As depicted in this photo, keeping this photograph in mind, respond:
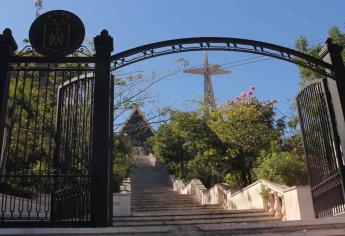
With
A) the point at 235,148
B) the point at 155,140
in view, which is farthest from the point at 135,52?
the point at 155,140

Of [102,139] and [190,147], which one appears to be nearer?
[102,139]

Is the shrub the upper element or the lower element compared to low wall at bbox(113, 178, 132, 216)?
upper

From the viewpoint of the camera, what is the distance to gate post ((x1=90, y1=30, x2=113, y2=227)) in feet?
19.0

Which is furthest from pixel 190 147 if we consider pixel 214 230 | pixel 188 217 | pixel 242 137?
pixel 214 230

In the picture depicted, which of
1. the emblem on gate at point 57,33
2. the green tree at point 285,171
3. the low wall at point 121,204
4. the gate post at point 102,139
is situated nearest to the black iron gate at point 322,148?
the gate post at point 102,139

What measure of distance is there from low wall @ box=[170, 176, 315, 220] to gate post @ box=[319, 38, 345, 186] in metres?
3.33

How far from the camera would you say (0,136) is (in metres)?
6.10

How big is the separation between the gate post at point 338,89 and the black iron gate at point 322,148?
5 cm

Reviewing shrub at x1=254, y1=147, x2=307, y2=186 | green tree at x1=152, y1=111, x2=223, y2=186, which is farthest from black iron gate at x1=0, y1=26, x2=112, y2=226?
green tree at x1=152, y1=111, x2=223, y2=186

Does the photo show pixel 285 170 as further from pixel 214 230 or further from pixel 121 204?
pixel 214 230

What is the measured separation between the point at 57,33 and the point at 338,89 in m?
4.61

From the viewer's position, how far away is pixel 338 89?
7.14 m

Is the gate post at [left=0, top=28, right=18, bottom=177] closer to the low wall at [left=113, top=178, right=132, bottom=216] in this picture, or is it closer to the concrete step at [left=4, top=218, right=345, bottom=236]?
the concrete step at [left=4, top=218, right=345, bottom=236]

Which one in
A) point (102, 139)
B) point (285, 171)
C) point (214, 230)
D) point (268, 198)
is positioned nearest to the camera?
point (214, 230)
